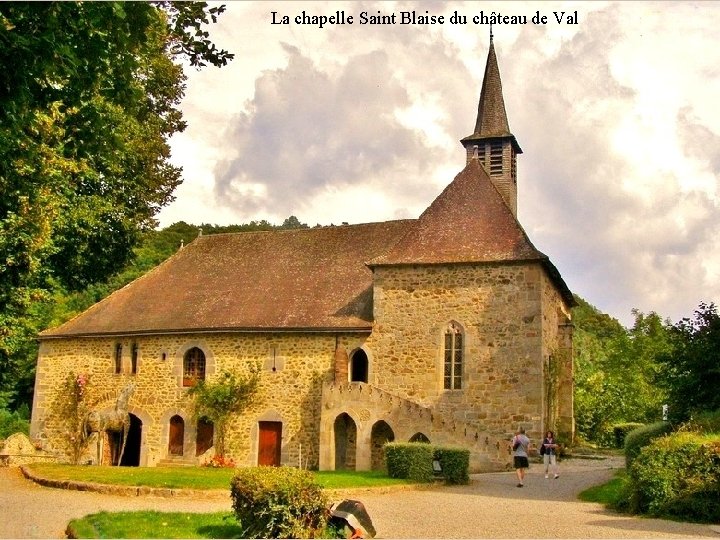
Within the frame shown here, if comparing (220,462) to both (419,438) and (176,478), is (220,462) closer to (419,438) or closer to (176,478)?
(419,438)

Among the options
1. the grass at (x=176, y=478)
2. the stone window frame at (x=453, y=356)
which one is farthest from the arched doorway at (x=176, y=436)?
the stone window frame at (x=453, y=356)

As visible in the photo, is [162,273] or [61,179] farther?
[162,273]

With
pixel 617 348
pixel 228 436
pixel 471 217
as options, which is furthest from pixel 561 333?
pixel 617 348

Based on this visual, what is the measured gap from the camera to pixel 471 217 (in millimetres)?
25031

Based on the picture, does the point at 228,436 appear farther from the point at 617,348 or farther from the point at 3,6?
the point at 617,348

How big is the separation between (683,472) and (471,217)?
13.2 m

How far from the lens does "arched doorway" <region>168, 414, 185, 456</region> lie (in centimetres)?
2644

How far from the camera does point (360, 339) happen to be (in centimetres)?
2470

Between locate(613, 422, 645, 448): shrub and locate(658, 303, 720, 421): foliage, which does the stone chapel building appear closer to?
locate(658, 303, 720, 421): foliage

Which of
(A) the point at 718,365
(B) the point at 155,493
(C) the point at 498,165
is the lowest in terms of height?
(B) the point at 155,493

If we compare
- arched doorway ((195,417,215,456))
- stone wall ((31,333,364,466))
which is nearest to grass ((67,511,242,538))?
stone wall ((31,333,364,466))

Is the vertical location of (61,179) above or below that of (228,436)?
above

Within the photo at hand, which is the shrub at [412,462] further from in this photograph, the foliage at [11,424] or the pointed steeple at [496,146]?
the foliage at [11,424]

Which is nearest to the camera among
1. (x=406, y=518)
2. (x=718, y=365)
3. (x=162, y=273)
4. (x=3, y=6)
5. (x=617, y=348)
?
(x=3, y=6)
